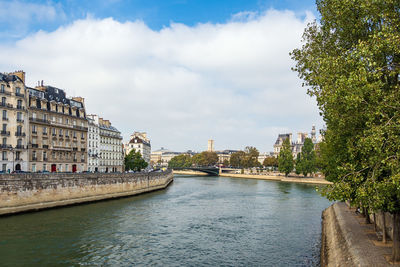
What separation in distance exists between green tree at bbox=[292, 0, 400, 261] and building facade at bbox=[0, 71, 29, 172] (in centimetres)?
4984

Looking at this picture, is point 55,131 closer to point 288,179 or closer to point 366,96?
point 366,96

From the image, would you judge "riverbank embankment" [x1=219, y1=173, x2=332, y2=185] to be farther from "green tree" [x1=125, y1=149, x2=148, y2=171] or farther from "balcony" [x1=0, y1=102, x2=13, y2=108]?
"balcony" [x1=0, y1=102, x2=13, y2=108]

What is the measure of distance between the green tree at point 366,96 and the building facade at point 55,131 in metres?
53.6

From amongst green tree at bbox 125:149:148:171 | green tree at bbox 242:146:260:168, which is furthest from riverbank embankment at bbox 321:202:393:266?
green tree at bbox 242:146:260:168

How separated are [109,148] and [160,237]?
230 feet

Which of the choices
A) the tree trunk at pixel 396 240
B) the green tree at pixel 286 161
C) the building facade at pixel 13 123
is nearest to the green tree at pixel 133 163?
the green tree at pixel 286 161

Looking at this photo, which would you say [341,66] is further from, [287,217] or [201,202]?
[201,202]

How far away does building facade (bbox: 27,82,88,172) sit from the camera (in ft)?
197

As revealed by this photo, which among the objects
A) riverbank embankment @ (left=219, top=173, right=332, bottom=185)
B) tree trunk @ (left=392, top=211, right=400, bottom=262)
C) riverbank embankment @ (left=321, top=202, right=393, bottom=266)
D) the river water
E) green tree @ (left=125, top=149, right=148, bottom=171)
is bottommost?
riverbank embankment @ (left=219, top=173, right=332, bottom=185)

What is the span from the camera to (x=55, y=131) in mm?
64688

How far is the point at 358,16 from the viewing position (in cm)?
1789

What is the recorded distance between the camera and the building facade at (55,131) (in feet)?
197

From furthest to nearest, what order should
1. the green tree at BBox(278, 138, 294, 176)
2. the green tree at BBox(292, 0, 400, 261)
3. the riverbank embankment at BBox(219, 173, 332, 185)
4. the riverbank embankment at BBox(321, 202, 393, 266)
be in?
the green tree at BBox(278, 138, 294, 176) < the riverbank embankment at BBox(219, 173, 332, 185) < the riverbank embankment at BBox(321, 202, 393, 266) < the green tree at BBox(292, 0, 400, 261)

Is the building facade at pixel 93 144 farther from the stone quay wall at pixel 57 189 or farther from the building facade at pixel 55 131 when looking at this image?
the stone quay wall at pixel 57 189
